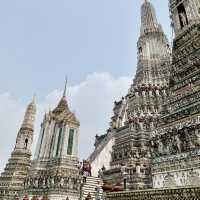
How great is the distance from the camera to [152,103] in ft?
123

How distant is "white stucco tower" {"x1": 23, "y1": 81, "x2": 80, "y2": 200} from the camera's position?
2961cm

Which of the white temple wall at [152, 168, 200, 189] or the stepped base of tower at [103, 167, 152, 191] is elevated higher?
the stepped base of tower at [103, 167, 152, 191]

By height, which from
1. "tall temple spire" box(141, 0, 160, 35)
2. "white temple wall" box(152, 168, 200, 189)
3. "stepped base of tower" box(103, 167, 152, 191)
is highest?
"tall temple spire" box(141, 0, 160, 35)

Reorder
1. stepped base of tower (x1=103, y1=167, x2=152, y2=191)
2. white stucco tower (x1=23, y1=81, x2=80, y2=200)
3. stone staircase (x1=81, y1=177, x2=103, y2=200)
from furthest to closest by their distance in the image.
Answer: white stucco tower (x1=23, y1=81, x2=80, y2=200)
stone staircase (x1=81, y1=177, x2=103, y2=200)
stepped base of tower (x1=103, y1=167, x2=152, y2=191)

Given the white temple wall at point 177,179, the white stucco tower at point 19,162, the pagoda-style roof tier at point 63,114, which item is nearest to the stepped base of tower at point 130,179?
the white temple wall at point 177,179

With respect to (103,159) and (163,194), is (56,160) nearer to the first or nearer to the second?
(103,159)

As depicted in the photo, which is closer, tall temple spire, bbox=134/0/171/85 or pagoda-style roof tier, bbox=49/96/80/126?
pagoda-style roof tier, bbox=49/96/80/126

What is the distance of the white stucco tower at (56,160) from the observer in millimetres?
29609

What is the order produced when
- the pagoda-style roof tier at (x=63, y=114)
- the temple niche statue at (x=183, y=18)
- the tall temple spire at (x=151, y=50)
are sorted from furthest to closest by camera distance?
the tall temple spire at (x=151, y=50) < the pagoda-style roof tier at (x=63, y=114) < the temple niche statue at (x=183, y=18)

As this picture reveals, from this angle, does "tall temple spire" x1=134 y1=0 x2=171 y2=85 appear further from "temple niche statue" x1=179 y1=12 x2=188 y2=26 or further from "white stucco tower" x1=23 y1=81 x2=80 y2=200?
"temple niche statue" x1=179 y1=12 x2=188 y2=26

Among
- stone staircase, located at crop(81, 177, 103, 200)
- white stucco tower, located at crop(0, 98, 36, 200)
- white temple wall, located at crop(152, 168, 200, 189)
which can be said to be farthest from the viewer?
white stucco tower, located at crop(0, 98, 36, 200)

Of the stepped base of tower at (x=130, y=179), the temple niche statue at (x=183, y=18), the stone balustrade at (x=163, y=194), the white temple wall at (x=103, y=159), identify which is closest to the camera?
the stone balustrade at (x=163, y=194)

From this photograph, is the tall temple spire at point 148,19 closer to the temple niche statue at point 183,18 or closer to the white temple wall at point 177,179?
the temple niche statue at point 183,18

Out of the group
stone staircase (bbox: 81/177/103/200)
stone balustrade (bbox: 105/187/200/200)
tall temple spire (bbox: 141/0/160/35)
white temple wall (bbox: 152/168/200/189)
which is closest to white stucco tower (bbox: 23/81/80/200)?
stone staircase (bbox: 81/177/103/200)
